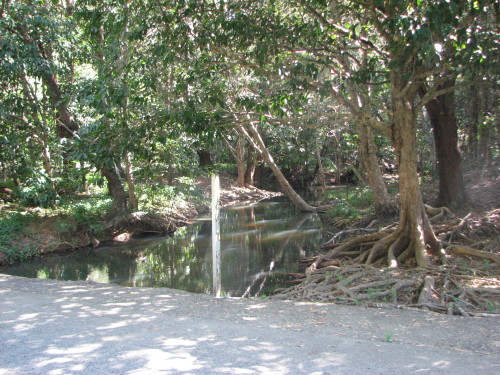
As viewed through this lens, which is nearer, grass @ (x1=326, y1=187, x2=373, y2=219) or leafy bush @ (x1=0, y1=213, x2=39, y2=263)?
leafy bush @ (x1=0, y1=213, x2=39, y2=263)

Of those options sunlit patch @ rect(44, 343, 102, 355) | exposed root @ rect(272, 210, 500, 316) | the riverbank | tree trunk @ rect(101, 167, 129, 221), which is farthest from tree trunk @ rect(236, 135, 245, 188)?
sunlit patch @ rect(44, 343, 102, 355)

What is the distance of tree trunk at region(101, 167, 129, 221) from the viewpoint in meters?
18.3

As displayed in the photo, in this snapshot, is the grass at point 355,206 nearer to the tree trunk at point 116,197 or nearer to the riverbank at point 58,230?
the riverbank at point 58,230

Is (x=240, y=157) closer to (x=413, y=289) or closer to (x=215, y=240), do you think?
(x=215, y=240)

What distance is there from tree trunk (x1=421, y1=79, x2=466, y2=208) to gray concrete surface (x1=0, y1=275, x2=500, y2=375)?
8.22 meters

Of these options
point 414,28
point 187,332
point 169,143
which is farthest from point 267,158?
point 187,332

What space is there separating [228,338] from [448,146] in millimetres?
10979

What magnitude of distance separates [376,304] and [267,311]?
6.26 ft

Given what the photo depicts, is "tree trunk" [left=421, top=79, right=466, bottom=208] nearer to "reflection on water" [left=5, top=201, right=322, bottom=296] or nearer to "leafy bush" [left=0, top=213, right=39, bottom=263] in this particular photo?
"reflection on water" [left=5, top=201, right=322, bottom=296]

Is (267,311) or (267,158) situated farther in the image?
(267,158)

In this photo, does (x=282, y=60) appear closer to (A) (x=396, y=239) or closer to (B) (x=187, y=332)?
(A) (x=396, y=239)

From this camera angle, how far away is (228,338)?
5344 mm

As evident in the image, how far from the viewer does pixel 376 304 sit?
24.5ft

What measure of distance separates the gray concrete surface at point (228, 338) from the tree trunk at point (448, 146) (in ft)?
27.0
